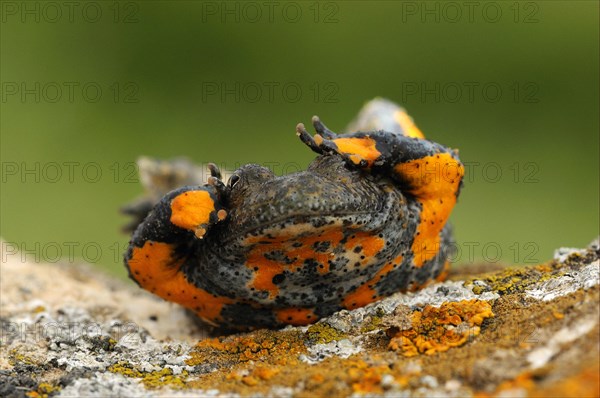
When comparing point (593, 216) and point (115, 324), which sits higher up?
point (593, 216)

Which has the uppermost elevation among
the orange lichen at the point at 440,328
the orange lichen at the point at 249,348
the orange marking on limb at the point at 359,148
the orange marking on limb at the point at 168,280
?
the orange marking on limb at the point at 359,148

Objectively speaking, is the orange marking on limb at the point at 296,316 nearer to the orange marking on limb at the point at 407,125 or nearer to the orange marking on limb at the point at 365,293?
the orange marking on limb at the point at 365,293

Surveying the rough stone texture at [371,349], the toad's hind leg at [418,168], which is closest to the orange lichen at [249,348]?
the rough stone texture at [371,349]

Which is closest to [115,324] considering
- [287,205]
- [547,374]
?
[287,205]

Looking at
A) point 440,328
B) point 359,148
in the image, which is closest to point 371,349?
point 440,328

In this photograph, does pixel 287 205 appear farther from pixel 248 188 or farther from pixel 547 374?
pixel 547 374

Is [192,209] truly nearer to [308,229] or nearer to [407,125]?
[308,229]
